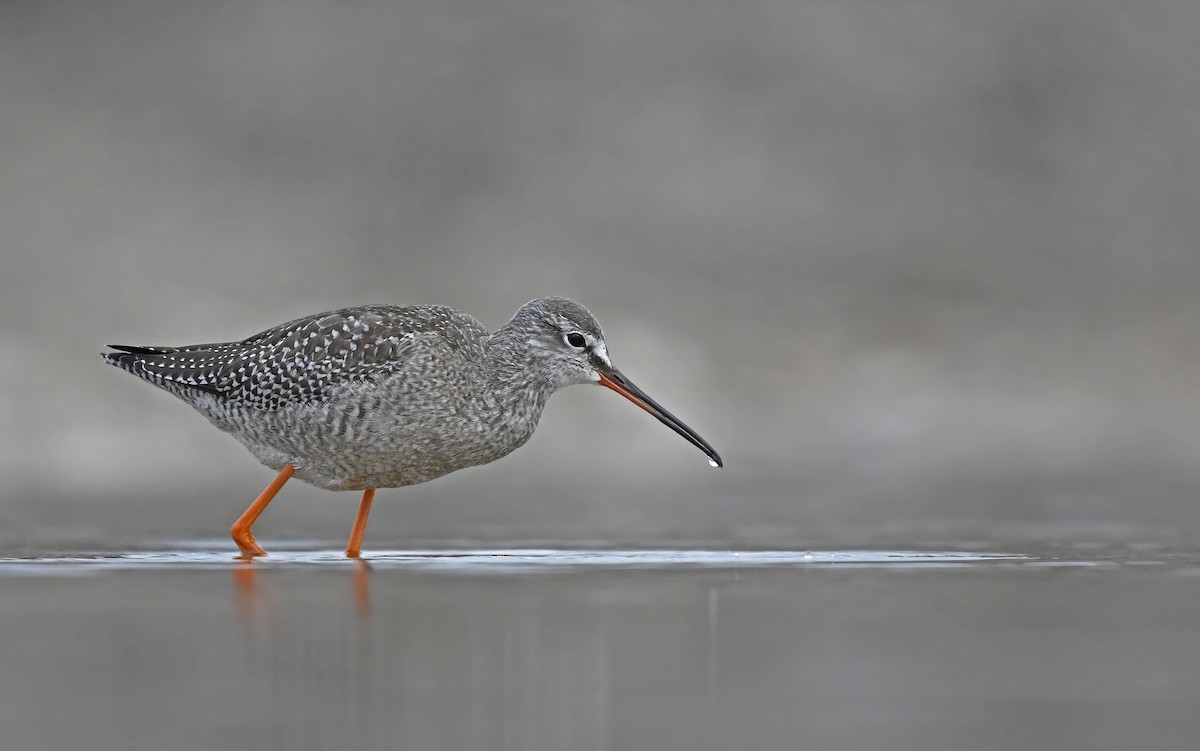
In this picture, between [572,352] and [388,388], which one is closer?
[388,388]

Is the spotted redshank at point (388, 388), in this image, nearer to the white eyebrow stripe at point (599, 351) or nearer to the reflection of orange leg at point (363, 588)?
the white eyebrow stripe at point (599, 351)

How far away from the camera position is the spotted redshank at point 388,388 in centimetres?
930

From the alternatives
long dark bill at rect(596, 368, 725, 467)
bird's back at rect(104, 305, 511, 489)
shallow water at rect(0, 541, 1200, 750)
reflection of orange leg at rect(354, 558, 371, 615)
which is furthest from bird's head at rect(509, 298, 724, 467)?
reflection of orange leg at rect(354, 558, 371, 615)

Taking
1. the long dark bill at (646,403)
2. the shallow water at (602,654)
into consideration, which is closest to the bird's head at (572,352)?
the long dark bill at (646,403)

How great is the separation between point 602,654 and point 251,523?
166 inches

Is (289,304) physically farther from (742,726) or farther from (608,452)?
(742,726)

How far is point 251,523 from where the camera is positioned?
9.31 m

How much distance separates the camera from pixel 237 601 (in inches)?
265

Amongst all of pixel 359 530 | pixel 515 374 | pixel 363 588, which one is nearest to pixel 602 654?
pixel 363 588

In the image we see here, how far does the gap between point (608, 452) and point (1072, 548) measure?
6.67m

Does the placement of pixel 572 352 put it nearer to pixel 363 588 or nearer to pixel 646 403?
pixel 646 403

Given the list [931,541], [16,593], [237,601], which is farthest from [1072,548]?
[16,593]

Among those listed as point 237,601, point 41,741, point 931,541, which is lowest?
point 41,741

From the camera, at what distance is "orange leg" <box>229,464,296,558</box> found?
912 centimetres
